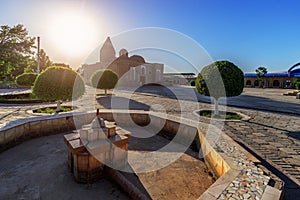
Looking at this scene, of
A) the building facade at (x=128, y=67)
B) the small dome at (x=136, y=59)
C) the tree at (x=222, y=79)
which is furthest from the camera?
the small dome at (x=136, y=59)

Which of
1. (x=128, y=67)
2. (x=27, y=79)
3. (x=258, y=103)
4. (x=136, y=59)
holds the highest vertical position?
(x=136, y=59)

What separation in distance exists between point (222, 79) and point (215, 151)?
3.75 meters

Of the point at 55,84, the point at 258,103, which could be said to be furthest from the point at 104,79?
the point at 258,103

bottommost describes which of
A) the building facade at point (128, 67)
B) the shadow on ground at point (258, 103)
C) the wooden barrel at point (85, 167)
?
the wooden barrel at point (85, 167)

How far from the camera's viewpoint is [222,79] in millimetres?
6344

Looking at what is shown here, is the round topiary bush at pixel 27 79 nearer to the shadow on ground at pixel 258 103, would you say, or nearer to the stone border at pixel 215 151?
the shadow on ground at pixel 258 103

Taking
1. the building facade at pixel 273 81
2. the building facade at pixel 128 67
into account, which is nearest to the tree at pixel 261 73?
the building facade at pixel 273 81

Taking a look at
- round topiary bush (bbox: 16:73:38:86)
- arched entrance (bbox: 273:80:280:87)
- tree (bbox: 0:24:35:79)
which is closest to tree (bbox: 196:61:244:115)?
round topiary bush (bbox: 16:73:38:86)

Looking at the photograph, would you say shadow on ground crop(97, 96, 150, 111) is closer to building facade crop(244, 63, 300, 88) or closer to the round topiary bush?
the round topiary bush

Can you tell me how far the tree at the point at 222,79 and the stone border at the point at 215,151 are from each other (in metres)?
2.11

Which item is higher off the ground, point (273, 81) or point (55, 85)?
point (273, 81)

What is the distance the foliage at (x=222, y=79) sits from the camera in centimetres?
637

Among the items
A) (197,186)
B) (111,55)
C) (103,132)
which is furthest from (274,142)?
(111,55)

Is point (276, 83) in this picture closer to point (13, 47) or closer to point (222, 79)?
point (222, 79)
